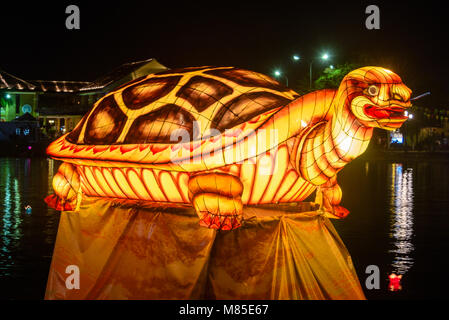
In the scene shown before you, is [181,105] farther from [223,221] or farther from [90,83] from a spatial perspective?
[90,83]

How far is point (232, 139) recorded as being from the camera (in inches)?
134

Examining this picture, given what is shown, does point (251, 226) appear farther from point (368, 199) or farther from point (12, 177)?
point (12, 177)

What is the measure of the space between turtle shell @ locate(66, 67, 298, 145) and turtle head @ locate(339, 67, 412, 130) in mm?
543

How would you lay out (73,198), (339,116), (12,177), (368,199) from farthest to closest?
1. (12,177)
2. (368,199)
3. (73,198)
4. (339,116)

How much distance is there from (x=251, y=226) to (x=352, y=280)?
0.83 meters

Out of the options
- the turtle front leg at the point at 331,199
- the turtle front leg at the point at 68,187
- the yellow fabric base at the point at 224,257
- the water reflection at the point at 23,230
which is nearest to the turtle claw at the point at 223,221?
the yellow fabric base at the point at 224,257

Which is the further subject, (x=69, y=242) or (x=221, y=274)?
(x=69, y=242)

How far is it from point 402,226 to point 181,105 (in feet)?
24.6

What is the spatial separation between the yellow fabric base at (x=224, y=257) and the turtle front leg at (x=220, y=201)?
244 mm

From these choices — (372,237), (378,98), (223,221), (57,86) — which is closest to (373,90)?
(378,98)

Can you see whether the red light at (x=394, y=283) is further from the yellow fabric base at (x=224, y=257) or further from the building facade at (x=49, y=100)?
the building facade at (x=49, y=100)

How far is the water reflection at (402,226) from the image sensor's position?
7.41 m

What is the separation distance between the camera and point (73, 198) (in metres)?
4.36
